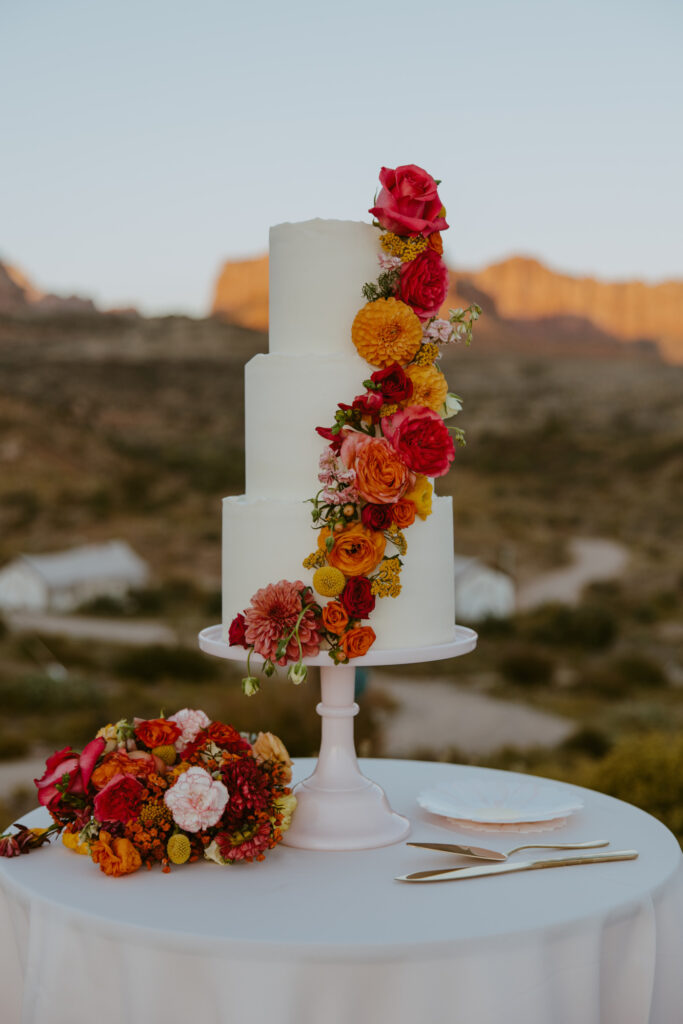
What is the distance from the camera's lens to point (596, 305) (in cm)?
1973

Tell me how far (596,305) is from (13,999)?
62.4 ft

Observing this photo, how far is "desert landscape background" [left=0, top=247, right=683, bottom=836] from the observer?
1723cm

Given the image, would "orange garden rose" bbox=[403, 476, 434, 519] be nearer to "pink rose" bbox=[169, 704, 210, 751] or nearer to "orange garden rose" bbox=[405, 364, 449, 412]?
"orange garden rose" bbox=[405, 364, 449, 412]

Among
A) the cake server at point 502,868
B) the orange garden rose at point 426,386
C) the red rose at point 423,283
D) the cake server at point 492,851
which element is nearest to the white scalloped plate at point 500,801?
the cake server at point 492,851

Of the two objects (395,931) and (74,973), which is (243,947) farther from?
(74,973)

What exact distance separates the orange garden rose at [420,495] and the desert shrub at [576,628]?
1608 cm

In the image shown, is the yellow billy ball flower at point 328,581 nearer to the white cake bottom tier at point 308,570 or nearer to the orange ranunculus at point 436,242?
the white cake bottom tier at point 308,570

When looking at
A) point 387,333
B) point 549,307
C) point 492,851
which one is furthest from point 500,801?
point 549,307

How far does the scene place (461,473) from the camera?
63.1ft

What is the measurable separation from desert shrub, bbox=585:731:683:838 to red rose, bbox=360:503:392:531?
3.45 metres

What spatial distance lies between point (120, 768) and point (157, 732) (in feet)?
0.43

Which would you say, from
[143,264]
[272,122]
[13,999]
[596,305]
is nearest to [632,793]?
[13,999]

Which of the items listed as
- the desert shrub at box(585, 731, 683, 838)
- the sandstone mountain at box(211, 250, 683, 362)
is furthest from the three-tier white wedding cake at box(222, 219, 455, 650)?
the sandstone mountain at box(211, 250, 683, 362)

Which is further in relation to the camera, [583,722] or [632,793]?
[583,722]
